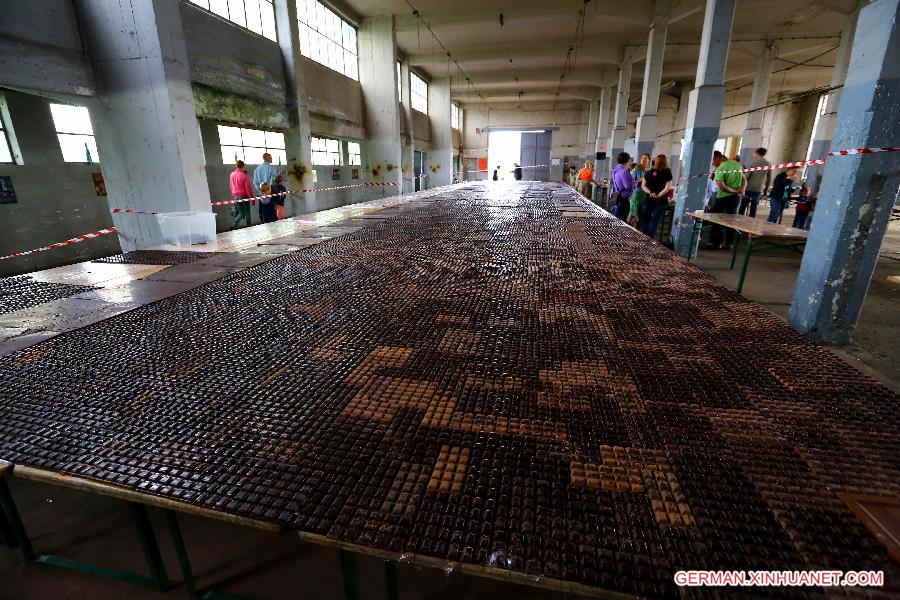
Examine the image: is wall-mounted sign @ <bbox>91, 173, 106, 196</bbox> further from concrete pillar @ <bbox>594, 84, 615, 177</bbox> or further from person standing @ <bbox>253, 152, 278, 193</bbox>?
concrete pillar @ <bbox>594, 84, 615, 177</bbox>

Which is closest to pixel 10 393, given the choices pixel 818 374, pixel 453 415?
pixel 453 415

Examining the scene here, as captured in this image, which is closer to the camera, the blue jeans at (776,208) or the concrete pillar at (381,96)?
the blue jeans at (776,208)

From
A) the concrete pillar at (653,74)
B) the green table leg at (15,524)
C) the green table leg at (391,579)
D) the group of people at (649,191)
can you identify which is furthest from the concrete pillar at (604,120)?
the green table leg at (15,524)

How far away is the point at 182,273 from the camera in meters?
3.83

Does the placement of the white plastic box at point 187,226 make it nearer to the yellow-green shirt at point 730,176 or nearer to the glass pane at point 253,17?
the glass pane at point 253,17

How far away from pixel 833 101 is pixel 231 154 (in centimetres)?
1789

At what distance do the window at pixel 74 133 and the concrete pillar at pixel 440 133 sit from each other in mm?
20584

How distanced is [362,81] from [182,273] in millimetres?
16129

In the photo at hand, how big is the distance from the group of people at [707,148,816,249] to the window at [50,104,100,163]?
11.4 m

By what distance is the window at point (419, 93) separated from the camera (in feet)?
78.7

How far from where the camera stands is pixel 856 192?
3.40 m

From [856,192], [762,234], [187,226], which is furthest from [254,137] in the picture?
[856,192]

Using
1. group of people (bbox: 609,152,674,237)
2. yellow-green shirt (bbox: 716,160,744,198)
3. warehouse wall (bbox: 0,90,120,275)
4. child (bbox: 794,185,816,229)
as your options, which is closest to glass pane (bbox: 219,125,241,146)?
warehouse wall (bbox: 0,90,120,275)

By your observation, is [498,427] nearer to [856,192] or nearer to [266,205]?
[856,192]
